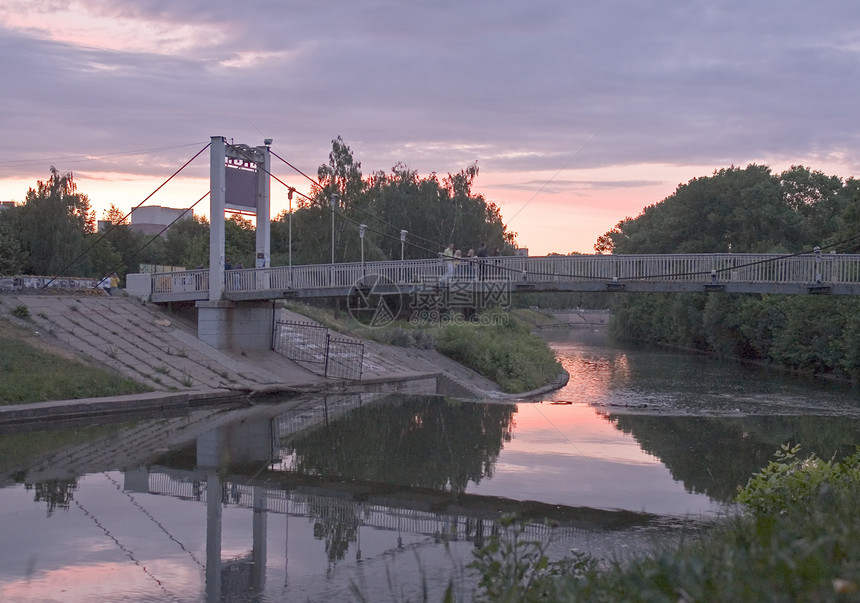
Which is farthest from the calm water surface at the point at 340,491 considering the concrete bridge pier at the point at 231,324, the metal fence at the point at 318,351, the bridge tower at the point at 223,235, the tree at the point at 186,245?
the tree at the point at 186,245

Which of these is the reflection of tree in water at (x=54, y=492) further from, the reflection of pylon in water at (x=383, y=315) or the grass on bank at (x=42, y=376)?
the reflection of pylon in water at (x=383, y=315)

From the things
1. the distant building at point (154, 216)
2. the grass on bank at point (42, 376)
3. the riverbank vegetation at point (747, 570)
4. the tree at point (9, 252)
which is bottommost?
the grass on bank at point (42, 376)

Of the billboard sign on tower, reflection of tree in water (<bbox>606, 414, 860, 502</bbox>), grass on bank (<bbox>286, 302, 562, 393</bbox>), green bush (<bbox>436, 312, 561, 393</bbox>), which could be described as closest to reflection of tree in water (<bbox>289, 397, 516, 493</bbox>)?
reflection of tree in water (<bbox>606, 414, 860, 502</bbox>)

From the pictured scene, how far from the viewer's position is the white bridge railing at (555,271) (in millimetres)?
25938

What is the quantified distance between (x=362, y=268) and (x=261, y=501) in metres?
17.7

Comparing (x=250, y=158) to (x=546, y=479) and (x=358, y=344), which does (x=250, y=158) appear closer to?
(x=358, y=344)

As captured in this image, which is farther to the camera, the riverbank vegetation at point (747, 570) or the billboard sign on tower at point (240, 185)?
the billboard sign on tower at point (240, 185)

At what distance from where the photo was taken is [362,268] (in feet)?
96.7

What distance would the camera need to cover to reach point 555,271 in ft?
92.0

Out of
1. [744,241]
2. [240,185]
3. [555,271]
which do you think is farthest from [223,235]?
[744,241]

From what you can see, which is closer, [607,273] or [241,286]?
[607,273]

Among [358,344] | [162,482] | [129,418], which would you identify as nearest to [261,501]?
[162,482]

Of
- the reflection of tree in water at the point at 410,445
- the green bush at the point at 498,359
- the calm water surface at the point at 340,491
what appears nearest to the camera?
the calm water surface at the point at 340,491

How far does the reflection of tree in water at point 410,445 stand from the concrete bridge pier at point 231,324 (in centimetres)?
791
